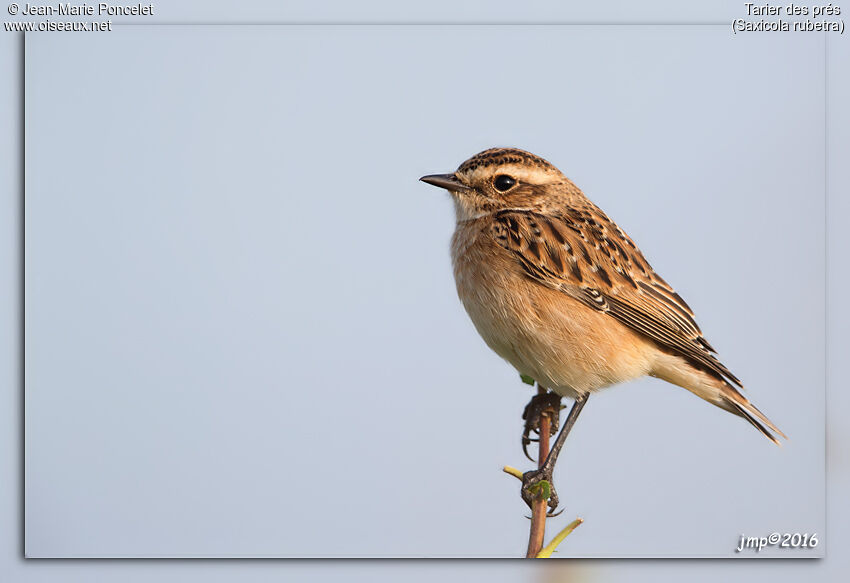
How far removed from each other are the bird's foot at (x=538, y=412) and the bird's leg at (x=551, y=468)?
0.05 meters

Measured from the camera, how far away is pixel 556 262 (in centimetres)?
478

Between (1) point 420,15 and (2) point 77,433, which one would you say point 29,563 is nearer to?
(2) point 77,433

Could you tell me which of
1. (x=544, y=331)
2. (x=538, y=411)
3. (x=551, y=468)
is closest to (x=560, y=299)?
(x=544, y=331)

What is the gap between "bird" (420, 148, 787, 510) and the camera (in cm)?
467

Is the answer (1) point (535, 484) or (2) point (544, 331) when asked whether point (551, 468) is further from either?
(2) point (544, 331)

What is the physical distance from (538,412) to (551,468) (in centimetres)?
28

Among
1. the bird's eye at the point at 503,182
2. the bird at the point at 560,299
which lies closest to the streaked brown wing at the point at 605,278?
the bird at the point at 560,299

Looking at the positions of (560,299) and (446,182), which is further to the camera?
(446,182)

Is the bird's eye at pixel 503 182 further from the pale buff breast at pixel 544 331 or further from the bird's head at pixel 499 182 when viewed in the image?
the pale buff breast at pixel 544 331

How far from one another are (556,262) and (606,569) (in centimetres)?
160

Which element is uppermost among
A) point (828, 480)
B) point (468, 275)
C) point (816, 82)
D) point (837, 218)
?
point (816, 82)

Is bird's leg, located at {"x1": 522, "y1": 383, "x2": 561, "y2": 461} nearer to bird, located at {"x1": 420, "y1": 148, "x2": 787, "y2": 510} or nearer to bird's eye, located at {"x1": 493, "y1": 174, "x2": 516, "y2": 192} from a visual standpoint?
bird, located at {"x1": 420, "y1": 148, "x2": 787, "y2": 510}

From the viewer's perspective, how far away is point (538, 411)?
192 inches

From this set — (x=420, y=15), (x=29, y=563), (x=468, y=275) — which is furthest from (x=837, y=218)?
(x=29, y=563)
